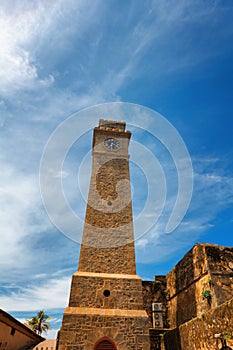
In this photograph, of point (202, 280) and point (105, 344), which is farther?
point (202, 280)

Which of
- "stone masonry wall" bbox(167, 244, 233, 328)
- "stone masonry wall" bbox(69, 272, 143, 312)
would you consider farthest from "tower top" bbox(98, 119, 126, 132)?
"stone masonry wall" bbox(69, 272, 143, 312)

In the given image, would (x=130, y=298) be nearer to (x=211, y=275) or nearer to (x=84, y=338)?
(x=84, y=338)

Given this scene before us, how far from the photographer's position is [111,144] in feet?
50.7

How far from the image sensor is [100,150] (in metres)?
14.9

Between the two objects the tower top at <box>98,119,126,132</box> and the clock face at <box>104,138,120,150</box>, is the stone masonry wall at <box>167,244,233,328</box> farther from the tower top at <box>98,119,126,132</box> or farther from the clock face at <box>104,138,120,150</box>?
the tower top at <box>98,119,126,132</box>

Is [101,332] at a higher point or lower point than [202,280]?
lower

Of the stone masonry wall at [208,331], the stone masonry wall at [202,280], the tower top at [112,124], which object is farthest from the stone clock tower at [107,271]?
the stone masonry wall at [202,280]

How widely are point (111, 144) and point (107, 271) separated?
7678 mm

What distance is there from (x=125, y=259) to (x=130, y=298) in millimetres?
1765

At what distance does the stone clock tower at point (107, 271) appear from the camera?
902cm

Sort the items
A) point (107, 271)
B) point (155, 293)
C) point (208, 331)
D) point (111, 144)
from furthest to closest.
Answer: point (111, 144) → point (155, 293) → point (107, 271) → point (208, 331)

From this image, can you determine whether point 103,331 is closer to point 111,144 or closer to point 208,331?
point 208,331

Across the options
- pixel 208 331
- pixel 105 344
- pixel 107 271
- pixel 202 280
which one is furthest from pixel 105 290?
pixel 208 331

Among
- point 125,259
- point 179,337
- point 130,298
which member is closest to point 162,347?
point 179,337
